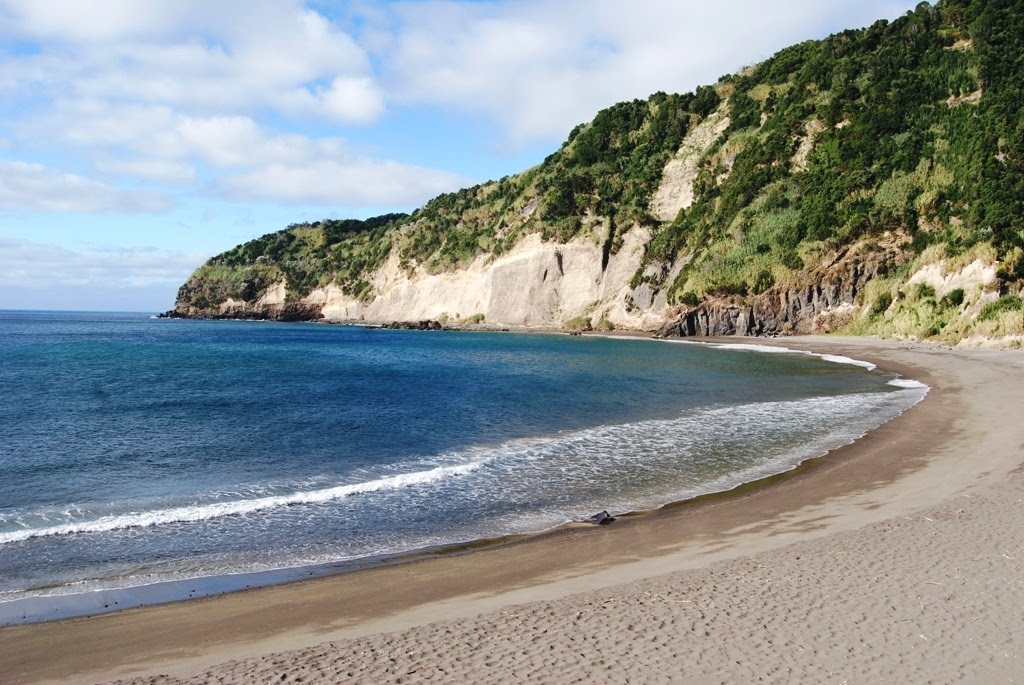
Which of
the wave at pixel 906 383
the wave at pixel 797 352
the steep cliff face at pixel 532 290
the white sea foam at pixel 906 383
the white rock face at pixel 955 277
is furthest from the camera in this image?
the steep cliff face at pixel 532 290

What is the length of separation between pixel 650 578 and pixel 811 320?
58107 mm

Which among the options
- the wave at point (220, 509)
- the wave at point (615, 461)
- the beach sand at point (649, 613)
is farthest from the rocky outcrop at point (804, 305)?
the wave at point (220, 509)

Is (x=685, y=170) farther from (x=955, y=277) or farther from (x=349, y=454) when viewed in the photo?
(x=349, y=454)

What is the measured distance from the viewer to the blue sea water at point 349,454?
11.4 m

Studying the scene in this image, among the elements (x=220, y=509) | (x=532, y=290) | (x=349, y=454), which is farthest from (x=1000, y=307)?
(x=532, y=290)

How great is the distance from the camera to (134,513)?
516 inches

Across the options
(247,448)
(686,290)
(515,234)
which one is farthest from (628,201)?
(247,448)

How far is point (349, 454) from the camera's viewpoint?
1847 cm

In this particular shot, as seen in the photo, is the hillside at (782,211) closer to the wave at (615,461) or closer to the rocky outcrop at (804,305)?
the rocky outcrop at (804,305)

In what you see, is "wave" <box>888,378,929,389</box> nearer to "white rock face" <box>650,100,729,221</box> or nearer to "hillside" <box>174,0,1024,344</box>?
"hillside" <box>174,0,1024,344</box>

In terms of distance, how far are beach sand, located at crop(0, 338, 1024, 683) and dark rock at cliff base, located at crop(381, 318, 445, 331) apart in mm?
89487

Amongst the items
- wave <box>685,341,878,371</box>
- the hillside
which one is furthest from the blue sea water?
the hillside

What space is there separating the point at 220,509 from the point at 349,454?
17.5ft

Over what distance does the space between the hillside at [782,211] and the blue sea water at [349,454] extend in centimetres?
2079
